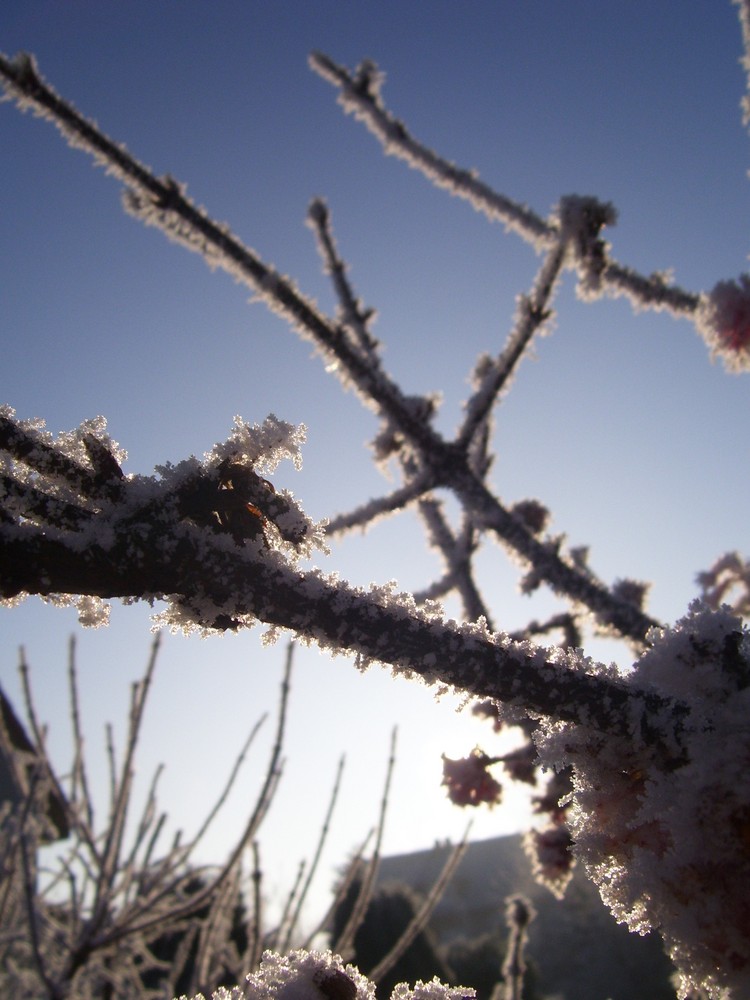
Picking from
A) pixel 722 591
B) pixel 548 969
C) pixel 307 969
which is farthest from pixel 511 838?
pixel 307 969

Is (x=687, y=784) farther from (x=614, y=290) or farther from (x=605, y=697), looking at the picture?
(x=614, y=290)

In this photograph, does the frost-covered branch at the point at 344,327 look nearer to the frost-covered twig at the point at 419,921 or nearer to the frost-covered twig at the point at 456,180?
the frost-covered twig at the point at 456,180

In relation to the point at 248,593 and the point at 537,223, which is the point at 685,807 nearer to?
the point at 248,593

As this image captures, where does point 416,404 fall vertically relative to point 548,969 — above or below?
above

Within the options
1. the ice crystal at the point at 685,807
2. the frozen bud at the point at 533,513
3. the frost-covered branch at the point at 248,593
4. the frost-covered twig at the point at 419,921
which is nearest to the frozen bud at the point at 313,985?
the ice crystal at the point at 685,807

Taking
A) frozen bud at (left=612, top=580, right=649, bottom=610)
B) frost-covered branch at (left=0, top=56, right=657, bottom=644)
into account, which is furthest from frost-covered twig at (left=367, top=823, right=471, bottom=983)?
frozen bud at (left=612, top=580, right=649, bottom=610)
